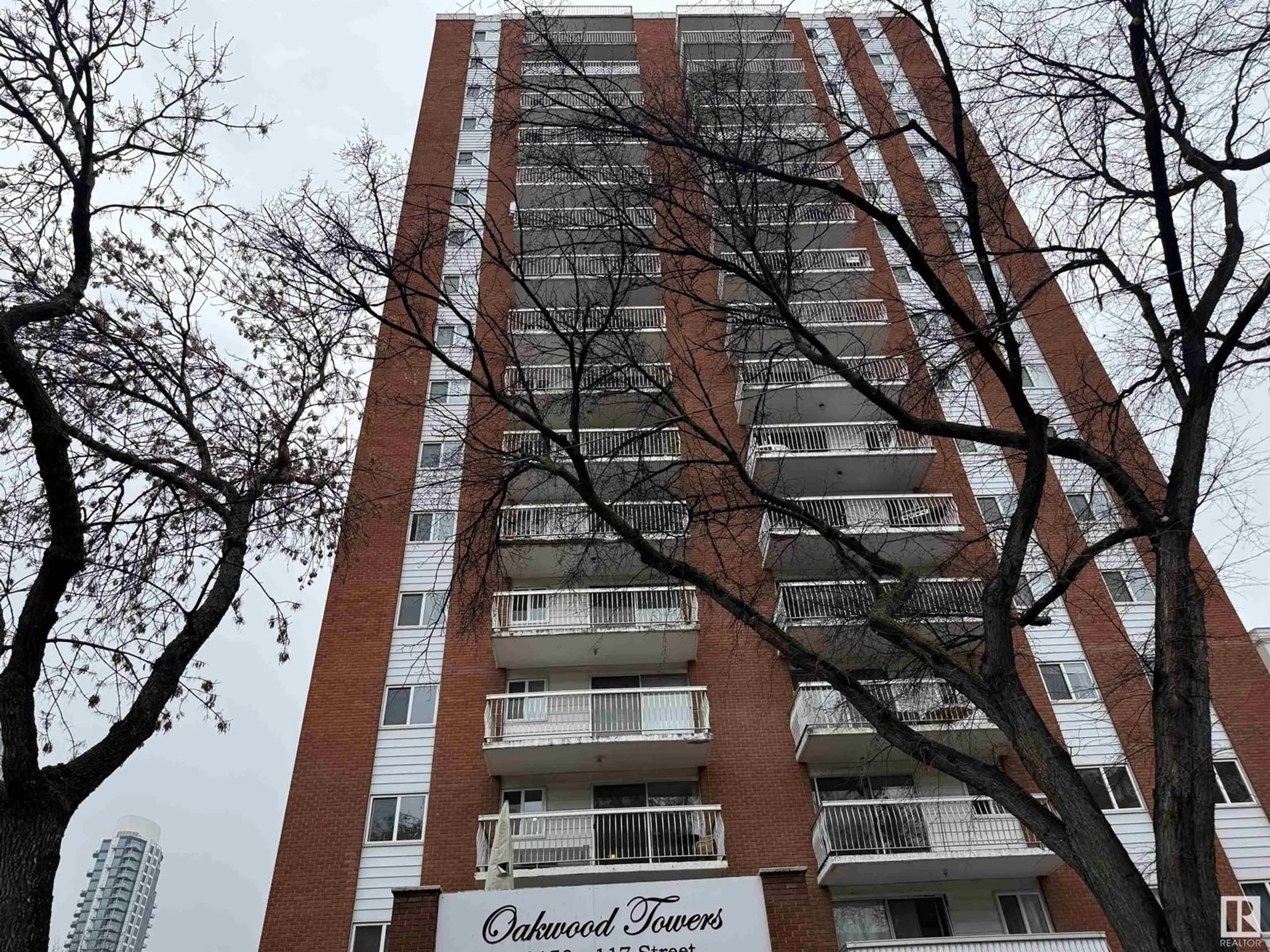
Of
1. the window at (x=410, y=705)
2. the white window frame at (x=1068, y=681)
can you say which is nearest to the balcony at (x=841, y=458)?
the white window frame at (x=1068, y=681)

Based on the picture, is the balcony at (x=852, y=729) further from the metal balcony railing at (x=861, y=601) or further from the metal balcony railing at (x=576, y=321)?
the metal balcony railing at (x=576, y=321)

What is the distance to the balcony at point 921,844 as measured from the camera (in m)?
14.2

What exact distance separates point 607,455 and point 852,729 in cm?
865

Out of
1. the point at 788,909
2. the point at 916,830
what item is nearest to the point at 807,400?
the point at 916,830

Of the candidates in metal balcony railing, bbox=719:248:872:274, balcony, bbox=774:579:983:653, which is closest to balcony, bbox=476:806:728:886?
balcony, bbox=774:579:983:653

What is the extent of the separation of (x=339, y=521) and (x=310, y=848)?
7.64 meters

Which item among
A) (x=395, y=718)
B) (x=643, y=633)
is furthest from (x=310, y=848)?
(x=643, y=633)

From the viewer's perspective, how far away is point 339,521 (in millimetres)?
Answer: 10680

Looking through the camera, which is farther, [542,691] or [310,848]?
[542,691]

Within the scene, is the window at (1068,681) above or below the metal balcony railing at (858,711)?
above

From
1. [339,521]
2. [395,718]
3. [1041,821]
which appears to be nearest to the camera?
[1041,821]

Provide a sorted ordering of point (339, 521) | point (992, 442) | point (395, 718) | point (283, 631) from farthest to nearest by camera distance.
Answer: point (395, 718)
point (339, 521)
point (283, 631)
point (992, 442)

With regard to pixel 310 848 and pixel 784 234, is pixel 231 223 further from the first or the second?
pixel 310 848

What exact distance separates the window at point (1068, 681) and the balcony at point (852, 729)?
7.68 feet
